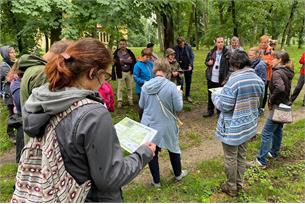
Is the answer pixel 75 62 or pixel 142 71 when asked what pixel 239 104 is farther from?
pixel 142 71

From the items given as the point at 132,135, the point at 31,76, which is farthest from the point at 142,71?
the point at 132,135

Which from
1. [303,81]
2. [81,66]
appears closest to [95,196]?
[81,66]

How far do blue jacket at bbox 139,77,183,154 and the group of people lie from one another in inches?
0.5

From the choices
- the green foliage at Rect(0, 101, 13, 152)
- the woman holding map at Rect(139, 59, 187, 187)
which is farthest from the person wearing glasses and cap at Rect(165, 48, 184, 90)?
the green foliage at Rect(0, 101, 13, 152)

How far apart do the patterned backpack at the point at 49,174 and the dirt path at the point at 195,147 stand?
339 centimetres

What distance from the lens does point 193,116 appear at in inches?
336

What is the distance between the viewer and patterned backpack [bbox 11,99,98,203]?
1.74 m

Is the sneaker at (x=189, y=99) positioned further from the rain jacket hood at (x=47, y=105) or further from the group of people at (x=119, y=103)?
the rain jacket hood at (x=47, y=105)

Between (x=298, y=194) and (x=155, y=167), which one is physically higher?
(x=155, y=167)

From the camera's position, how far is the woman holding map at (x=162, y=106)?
4.45 meters

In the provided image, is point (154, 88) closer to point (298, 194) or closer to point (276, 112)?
point (276, 112)

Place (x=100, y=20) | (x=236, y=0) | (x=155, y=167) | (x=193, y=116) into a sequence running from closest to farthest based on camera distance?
(x=155, y=167) < (x=100, y=20) < (x=193, y=116) < (x=236, y=0)

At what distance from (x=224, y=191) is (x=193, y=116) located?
4047 mm

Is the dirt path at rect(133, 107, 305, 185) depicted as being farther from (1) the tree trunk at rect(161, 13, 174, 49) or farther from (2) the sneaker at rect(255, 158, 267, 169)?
(1) the tree trunk at rect(161, 13, 174, 49)
